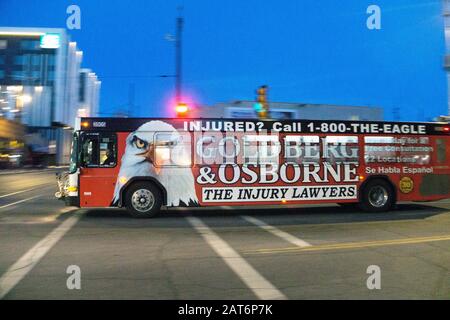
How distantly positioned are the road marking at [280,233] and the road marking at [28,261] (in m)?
4.45

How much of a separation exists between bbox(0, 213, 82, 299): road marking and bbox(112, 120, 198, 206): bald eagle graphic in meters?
2.47

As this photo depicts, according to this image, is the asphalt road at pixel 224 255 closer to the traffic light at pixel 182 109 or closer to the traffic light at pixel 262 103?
the traffic light at pixel 182 109

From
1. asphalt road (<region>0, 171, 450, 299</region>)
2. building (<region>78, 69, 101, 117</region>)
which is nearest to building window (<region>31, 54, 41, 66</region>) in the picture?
building (<region>78, 69, 101, 117</region>)

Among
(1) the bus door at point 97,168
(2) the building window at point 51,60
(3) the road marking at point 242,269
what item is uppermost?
(2) the building window at point 51,60

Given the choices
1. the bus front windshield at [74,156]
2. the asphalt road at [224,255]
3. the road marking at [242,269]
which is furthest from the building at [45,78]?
the road marking at [242,269]

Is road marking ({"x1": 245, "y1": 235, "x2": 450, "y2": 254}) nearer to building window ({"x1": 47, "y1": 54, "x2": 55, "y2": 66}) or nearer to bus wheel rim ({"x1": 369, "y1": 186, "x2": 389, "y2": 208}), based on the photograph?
bus wheel rim ({"x1": 369, "y1": 186, "x2": 389, "y2": 208})

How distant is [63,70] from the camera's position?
86.4 m

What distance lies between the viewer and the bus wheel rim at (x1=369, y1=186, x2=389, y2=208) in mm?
14672

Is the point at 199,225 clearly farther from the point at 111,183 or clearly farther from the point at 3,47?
the point at 3,47

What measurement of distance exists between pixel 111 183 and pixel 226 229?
3701 millimetres

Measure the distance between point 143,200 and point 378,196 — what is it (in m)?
6.98

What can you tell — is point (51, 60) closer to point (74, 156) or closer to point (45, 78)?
point (45, 78)

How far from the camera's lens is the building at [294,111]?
55.8 metres

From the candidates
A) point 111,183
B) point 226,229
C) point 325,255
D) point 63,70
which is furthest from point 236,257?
point 63,70
